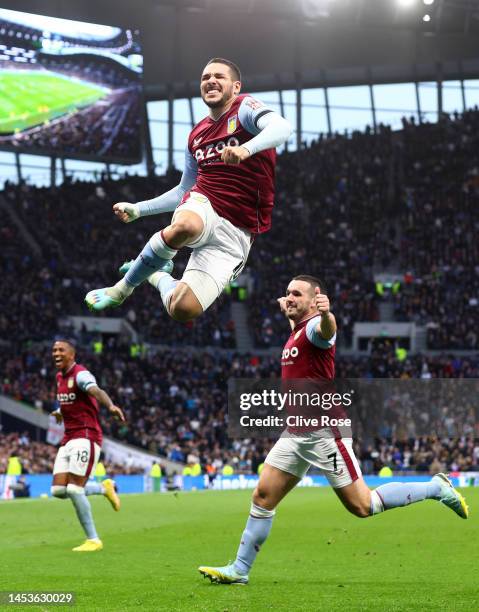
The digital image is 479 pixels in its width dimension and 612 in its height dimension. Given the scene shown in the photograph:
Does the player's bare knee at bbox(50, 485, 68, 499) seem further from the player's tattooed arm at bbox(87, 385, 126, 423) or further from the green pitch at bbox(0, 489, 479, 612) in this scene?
the player's tattooed arm at bbox(87, 385, 126, 423)

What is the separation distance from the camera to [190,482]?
113ft

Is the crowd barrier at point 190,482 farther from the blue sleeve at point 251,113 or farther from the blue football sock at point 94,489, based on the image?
the blue sleeve at point 251,113

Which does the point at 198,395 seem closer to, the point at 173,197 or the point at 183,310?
the point at 173,197

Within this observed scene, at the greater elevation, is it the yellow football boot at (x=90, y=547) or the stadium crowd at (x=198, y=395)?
the yellow football boot at (x=90, y=547)

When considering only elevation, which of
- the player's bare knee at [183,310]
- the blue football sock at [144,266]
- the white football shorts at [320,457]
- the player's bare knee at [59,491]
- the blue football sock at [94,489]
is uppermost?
the blue football sock at [144,266]

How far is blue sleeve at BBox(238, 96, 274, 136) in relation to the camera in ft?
25.3

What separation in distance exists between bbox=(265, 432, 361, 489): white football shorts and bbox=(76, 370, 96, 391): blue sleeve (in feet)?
16.2

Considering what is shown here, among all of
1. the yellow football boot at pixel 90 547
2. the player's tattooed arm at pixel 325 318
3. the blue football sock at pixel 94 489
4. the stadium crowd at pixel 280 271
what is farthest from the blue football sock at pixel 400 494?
the stadium crowd at pixel 280 271

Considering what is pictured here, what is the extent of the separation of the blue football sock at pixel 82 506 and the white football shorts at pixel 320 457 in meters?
5.01

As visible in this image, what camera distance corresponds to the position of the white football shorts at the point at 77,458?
13961 millimetres

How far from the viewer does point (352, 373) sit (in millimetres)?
41000

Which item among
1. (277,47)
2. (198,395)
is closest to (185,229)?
(198,395)

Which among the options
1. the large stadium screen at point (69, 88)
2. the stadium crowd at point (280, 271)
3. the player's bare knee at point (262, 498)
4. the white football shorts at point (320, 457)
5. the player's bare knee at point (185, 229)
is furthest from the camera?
the large stadium screen at point (69, 88)

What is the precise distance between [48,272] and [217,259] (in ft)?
129
